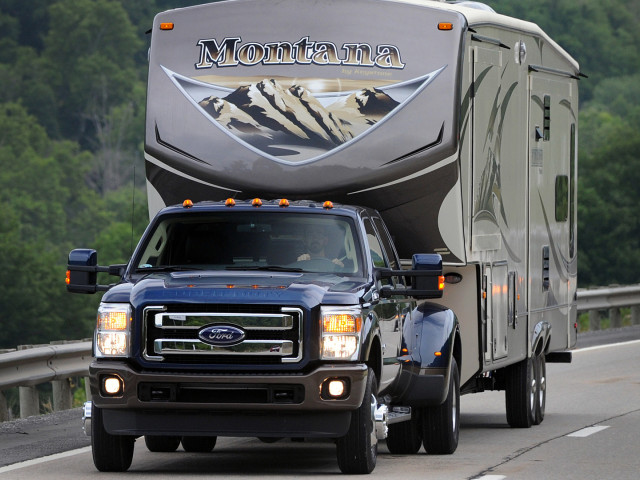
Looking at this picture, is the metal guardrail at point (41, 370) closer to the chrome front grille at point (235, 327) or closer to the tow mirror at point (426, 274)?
the chrome front grille at point (235, 327)

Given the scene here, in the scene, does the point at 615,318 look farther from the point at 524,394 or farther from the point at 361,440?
the point at 361,440

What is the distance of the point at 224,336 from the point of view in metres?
11.4

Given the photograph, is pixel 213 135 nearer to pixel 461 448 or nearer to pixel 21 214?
pixel 461 448

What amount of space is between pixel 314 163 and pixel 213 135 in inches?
33.3

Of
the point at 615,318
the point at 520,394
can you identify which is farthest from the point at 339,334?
the point at 615,318

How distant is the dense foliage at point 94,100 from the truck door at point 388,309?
343ft

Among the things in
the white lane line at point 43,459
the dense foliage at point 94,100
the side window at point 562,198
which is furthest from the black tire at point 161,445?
the dense foliage at point 94,100

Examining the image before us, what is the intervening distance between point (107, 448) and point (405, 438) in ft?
9.11

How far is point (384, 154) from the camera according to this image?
45.3 ft

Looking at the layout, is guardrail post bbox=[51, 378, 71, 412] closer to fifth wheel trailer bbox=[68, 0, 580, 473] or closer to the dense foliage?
fifth wheel trailer bbox=[68, 0, 580, 473]

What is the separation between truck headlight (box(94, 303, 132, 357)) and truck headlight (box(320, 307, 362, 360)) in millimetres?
1215

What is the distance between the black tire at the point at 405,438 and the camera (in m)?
13.9

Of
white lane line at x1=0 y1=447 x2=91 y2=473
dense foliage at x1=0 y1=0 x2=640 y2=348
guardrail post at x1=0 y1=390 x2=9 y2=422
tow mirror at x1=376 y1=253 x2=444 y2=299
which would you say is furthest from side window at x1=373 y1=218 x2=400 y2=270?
dense foliage at x1=0 y1=0 x2=640 y2=348

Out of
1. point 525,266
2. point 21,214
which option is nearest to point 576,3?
point 21,214
